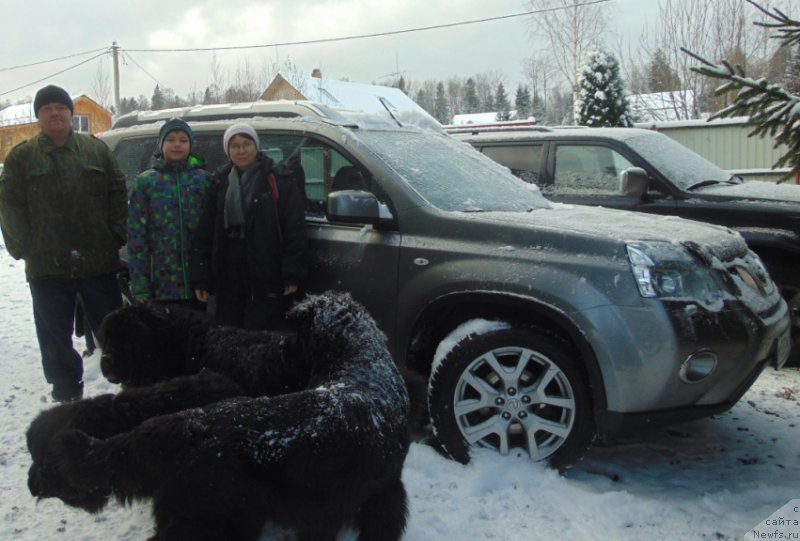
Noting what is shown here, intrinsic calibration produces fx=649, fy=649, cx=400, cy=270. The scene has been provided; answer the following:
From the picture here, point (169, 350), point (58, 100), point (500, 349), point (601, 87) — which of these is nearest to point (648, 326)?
point (500, 349)

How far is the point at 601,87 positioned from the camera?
19562mm

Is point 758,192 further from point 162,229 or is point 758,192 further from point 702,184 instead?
point 162,229

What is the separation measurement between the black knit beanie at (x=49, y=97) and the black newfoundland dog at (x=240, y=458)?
2331 millimetres

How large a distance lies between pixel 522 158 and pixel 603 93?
45.1 ft

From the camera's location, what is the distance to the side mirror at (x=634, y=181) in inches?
243

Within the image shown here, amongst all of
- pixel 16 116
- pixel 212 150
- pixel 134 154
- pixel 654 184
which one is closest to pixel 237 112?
pixel 212 150

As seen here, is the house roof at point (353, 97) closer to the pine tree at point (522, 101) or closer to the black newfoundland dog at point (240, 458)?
the black newfoundland dog at point (240, 458)

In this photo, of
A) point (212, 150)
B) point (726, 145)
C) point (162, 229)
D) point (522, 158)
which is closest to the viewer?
point (162, 229)

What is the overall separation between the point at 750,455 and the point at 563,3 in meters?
31.2

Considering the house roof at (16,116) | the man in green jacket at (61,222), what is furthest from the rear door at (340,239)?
the house roof at (16,116)

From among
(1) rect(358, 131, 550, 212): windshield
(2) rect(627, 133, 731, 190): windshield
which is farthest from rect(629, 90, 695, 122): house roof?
(1) rect(358, 131, 550, 212): windshield

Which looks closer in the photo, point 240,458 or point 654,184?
point 240,458

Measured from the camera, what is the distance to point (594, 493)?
3307 mm

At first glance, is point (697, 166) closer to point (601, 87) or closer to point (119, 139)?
point (119, 139)
